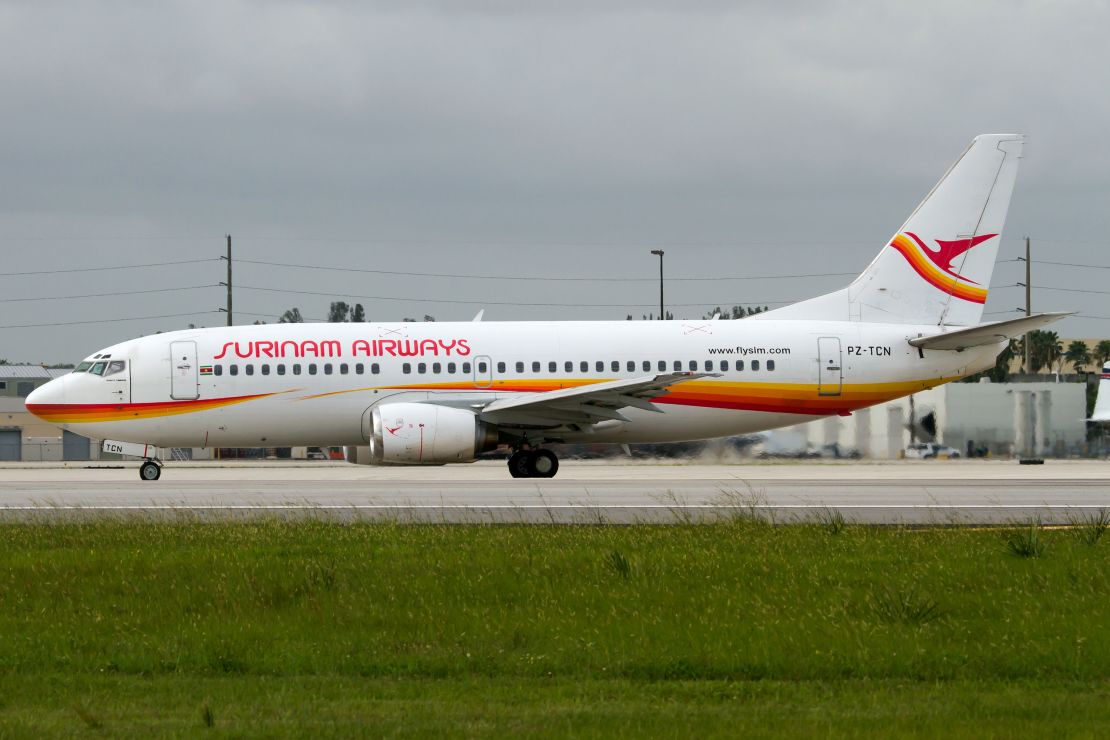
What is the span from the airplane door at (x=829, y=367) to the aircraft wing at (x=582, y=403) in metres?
2.90

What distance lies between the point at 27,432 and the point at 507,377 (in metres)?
61.4

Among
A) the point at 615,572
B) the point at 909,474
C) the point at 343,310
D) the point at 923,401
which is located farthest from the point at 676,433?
the point at 343,310

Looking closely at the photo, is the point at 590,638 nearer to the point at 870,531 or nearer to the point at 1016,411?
the point at 870,531

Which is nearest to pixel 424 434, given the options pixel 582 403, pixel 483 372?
pixel 483 372

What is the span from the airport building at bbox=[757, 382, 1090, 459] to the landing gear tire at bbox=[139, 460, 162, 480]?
16930 mm

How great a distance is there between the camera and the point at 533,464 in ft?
105

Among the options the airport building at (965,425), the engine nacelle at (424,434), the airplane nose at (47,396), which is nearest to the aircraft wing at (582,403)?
the engine nacelle at (424,434)

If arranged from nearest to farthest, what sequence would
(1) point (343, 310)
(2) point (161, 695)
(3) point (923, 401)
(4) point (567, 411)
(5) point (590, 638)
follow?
(2) point (161, 695), (5) point (590, 638), (4) point (567, 411), (3) point (923, 401), (1) point (343, 310)

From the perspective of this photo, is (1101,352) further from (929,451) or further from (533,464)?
(533,464)

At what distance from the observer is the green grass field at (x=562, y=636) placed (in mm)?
8156

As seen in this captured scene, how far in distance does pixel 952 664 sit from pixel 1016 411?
117ft

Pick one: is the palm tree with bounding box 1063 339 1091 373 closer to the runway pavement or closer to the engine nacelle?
the runway pavement

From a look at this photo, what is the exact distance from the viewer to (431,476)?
3269 cm

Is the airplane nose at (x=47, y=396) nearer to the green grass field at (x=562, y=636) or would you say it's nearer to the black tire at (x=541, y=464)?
the black tire at (x=541, y=464)
